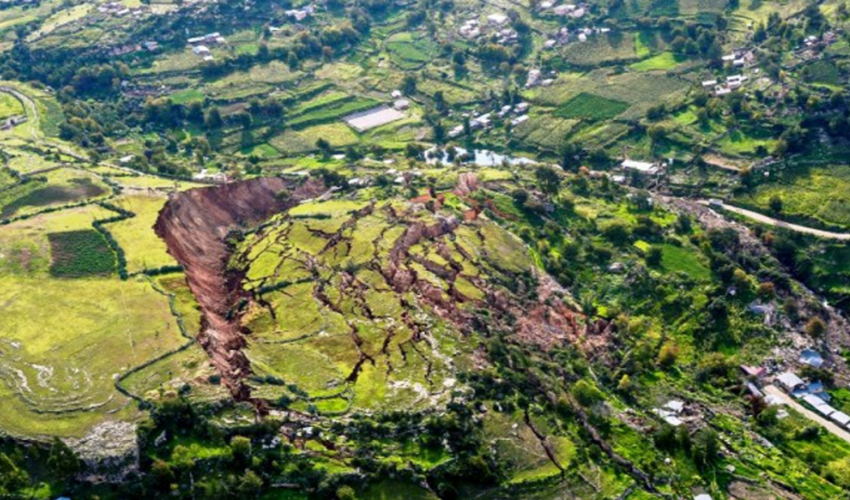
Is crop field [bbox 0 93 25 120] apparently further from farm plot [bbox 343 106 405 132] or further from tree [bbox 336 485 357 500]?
tree [bbox 336 485 357 500]

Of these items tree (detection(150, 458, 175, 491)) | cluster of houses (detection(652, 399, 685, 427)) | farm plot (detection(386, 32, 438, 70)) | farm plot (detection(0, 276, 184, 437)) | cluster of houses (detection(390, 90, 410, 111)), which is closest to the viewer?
tree (detection(150, 458, 175, 491))

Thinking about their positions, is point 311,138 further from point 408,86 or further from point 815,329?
point 815,329

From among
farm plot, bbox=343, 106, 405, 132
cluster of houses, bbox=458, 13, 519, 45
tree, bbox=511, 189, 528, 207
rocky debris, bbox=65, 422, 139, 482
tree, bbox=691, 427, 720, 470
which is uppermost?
cluster of houses, bbox=458, 13, 519, 45

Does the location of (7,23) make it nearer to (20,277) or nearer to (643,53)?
(20,277)

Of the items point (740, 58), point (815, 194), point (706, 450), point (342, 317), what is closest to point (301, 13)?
point (740, 58)

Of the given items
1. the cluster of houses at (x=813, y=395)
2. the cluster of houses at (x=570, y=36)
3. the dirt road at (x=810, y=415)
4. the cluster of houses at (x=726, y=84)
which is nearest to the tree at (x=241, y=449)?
the dirt road at (x=810, y=415)

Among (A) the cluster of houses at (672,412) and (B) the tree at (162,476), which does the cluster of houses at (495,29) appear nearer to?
→ (A) the cluster of houses at (672,412)

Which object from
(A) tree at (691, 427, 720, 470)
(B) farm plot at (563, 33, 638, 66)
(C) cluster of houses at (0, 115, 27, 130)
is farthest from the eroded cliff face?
(B) farm plot at (563, 33, 638, 66)
